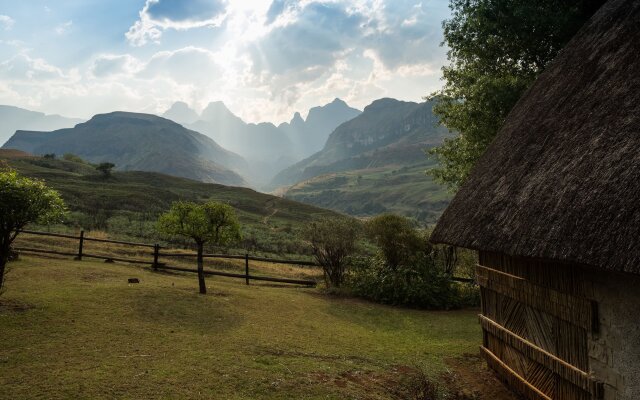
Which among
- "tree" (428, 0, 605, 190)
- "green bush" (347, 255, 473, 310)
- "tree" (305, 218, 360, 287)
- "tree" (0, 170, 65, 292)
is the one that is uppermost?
"tree" (428, 0, 605, 190)

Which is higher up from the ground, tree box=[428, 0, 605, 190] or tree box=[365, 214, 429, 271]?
tree box=[428, 0, 605, 190]

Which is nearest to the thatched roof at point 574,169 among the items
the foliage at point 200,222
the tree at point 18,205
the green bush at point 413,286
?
the foliage at point 200,222

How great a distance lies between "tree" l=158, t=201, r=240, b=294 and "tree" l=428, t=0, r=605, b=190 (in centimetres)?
1184

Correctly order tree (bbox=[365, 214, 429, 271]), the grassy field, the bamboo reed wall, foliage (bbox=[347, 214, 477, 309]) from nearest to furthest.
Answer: the bamboo reed wall → the grassy field → foliage (bbox=[347, 214, 477, 309]) → tree (bbox=[365, 214, 429, 271])

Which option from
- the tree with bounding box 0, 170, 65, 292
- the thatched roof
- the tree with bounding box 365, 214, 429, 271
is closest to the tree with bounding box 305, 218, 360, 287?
the tree with bounding box 365, 214, 429, 271

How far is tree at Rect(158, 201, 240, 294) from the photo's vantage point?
56.6 feet

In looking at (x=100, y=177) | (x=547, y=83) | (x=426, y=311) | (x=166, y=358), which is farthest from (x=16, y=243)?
(x=100, y=177)

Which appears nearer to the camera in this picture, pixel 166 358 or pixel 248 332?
pixel 166 358

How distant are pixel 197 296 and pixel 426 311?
10.9m

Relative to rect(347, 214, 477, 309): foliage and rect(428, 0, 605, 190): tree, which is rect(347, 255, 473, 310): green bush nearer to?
rect(347, 214, 477, 309): foliage

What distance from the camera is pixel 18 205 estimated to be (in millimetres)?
11312

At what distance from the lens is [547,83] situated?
1205 centimetres

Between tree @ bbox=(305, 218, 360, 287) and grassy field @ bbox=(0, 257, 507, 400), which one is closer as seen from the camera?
grassy field @ bbox=(0, 257, 507, 400)

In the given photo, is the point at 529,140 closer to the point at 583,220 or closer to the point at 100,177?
the point at 583,220
